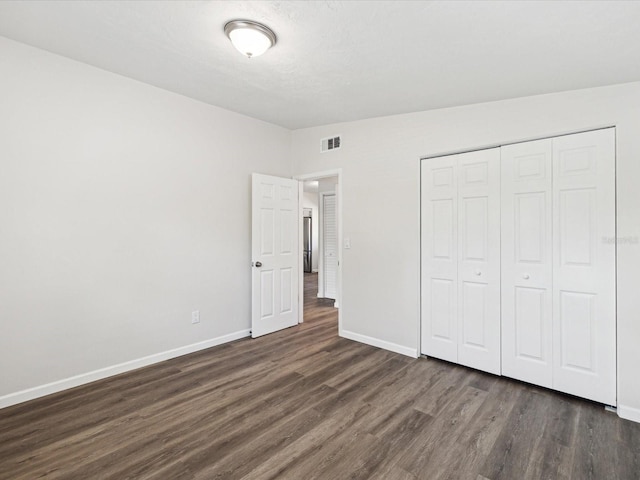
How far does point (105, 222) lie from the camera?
9.36ft

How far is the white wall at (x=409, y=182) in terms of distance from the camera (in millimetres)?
2316

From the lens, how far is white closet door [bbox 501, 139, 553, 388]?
2.68 m

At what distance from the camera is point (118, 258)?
2.93m

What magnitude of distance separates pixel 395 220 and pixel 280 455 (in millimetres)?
2498

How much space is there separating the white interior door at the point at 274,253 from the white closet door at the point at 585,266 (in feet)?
9.68

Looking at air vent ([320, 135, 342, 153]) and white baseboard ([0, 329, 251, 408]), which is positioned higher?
air vent ([320, 135, 342, 153])

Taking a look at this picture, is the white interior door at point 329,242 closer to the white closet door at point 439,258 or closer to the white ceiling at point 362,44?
the white closet door at point 439,258

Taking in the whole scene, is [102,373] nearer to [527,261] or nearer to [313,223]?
[527,261]

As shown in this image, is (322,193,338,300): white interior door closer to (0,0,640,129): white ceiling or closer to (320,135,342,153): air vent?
(320,135,342,153): air vent

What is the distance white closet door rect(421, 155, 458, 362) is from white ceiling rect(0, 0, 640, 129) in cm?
74

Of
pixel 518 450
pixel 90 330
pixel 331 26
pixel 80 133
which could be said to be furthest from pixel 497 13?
pixel 90 330

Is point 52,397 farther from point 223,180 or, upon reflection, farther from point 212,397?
point 223,180

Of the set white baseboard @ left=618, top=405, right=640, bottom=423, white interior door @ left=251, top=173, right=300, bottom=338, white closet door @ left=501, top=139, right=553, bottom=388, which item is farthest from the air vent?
white baseboard @ left=618, top=405, right=640, bottom=423

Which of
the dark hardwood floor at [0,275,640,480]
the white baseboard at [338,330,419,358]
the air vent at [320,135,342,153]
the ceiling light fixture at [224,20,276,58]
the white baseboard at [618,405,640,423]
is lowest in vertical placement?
the dark hardwood floor at [0,275,640,480]
